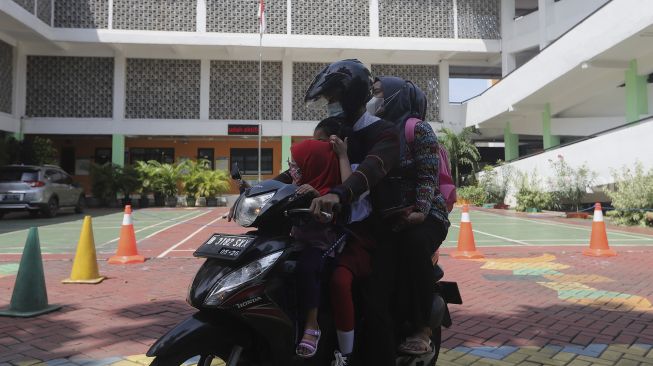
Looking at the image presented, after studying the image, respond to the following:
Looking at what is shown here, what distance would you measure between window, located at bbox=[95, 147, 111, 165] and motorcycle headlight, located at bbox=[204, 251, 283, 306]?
93.7 ft

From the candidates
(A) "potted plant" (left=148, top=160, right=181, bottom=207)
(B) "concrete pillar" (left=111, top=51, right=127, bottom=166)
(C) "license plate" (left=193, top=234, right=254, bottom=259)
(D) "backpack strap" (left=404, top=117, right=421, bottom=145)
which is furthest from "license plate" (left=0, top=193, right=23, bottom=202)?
(D) "backpack strap" (left=404, top=117, right=421, bottom=145)

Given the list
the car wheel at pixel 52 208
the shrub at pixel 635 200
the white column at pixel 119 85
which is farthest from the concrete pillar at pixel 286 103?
the shrub at pixel 635 200

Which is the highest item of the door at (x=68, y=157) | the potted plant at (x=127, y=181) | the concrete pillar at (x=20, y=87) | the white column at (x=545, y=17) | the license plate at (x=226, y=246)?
the white column at (x=545, y=17)

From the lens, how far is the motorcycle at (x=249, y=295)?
2021 mm

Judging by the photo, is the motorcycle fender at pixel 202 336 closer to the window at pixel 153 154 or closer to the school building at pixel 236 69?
the school building at pixel 236 69

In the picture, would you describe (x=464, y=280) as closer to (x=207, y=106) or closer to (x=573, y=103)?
(x=573, y=103)

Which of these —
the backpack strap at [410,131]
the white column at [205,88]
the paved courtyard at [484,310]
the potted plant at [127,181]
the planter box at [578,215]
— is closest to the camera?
the backpack strap at [410,131]

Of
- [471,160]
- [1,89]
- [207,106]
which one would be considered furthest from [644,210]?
[1,89]

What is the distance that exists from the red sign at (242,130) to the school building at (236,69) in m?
0.07

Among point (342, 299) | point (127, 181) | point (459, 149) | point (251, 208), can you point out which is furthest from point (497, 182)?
point (251, 208)

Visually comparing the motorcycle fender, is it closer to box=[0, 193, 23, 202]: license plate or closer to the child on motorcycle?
the child on motorcycle

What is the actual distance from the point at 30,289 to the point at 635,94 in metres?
19.6

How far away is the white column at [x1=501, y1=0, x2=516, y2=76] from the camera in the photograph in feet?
85.7

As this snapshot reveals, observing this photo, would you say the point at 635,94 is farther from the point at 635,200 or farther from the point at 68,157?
the point at 68,157
